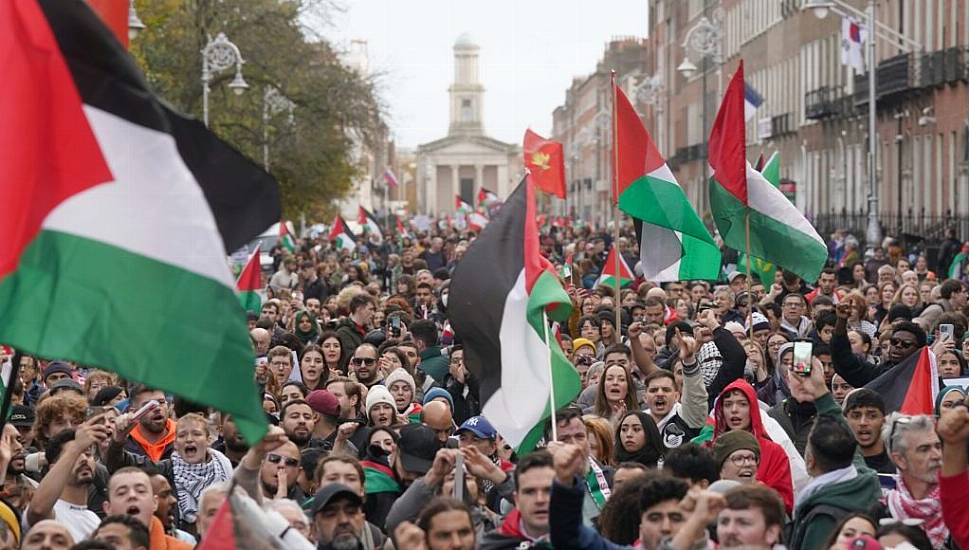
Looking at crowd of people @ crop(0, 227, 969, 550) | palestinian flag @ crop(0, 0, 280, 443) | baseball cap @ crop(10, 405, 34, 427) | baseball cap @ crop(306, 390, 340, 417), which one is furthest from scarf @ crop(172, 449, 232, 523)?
palestinian flag @ crop(0, 0, 280, 443)

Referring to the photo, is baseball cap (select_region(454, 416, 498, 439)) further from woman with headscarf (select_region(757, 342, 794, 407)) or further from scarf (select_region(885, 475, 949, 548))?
woman with headscarf (select_region(757, 342, 794, 407))

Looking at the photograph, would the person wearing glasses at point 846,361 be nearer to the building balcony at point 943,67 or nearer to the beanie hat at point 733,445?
the beanie hat at point 733,445

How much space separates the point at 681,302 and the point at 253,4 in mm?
39231

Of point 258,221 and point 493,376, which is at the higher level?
point 258,221

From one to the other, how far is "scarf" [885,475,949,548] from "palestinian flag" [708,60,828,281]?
23.7 feet

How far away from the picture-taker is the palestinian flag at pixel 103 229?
7148 mm

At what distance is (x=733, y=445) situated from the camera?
9977 millimetres

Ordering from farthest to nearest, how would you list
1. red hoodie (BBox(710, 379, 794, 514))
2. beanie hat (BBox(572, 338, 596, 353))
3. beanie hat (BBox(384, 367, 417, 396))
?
beanie hat (BBox(572, 338, 596, 353)) < beanie hat (BBox(384, 367, 417, 396)) < red hoodie (BBox(710, 379, 794, 514))

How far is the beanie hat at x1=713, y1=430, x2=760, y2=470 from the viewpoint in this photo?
9945mm

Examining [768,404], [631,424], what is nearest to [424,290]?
[768,404]

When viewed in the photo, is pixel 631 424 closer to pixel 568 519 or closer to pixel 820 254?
pixel 568 519

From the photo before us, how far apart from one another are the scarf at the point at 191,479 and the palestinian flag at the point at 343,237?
30.5m

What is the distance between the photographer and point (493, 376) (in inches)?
390

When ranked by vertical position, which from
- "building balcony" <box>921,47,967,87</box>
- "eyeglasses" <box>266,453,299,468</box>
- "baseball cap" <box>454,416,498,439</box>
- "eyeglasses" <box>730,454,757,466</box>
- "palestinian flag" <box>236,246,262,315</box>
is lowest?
"eyeglasses" <box>266,453,299,468</box>
